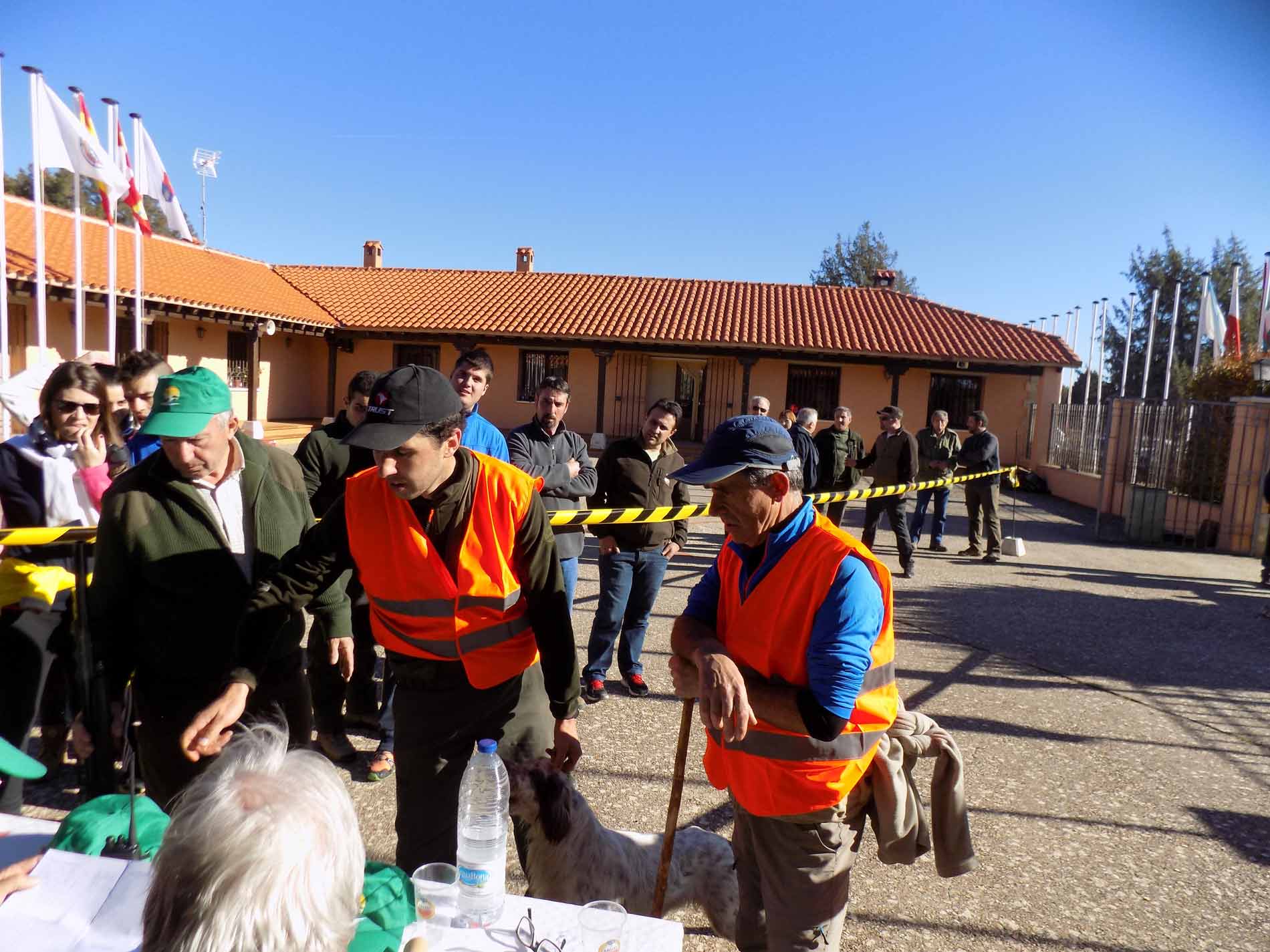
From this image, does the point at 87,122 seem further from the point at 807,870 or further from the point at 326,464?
the point at 807,870

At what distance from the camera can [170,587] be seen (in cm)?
247

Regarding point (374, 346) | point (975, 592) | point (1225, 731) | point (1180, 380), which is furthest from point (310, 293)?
point (1180, 380)

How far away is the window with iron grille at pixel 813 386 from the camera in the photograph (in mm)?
23141

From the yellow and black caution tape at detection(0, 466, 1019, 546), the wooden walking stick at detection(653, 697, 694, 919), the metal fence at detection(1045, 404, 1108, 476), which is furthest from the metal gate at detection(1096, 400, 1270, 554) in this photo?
the wooden walking stick at detection(653, 697, 694, 919)

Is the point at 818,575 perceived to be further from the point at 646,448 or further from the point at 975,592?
the point at 975,592

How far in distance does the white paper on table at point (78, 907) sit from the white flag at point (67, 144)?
1271 centimetres

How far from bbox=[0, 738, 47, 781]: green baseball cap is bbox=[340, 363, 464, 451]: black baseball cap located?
96 cm

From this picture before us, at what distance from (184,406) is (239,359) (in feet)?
69.5

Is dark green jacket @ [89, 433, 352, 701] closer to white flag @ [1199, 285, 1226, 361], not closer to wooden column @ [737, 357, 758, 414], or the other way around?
wooden column @ [737, 357, 758, 414]

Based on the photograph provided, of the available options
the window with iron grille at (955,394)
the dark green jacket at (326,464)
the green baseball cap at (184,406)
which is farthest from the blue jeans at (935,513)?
the window with iron grille at (955,394)

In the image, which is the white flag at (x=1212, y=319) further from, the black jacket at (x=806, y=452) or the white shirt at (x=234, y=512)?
the white shirt at (x=234, y=512)

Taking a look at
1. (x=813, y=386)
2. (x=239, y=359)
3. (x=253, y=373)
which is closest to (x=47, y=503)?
(x=253, y=373)

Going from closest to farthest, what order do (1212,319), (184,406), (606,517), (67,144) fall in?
(184,406), (606,517), (67,144), (1212,319)

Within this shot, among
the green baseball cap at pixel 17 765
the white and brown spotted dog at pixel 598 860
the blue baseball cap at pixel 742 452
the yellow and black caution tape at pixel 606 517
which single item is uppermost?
the blue baseball cap at pixel 742 452
